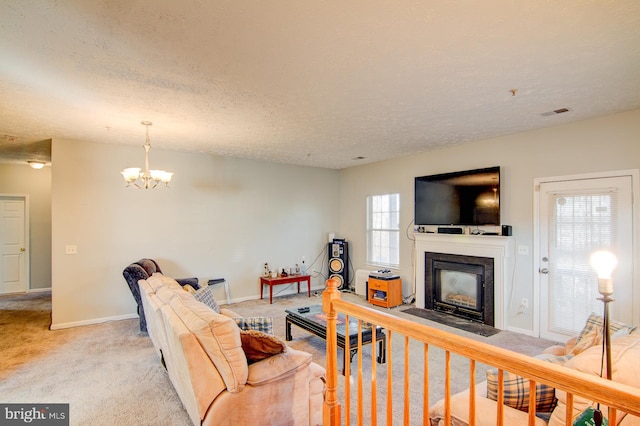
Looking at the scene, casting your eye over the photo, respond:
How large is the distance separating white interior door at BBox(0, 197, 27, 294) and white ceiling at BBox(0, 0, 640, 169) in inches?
144

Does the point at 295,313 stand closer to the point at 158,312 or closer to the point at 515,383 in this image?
the point at 158,312

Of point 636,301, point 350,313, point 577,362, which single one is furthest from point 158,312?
point 636,301

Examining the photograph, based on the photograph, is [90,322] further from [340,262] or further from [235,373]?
[340,262]

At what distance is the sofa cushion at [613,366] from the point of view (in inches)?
51.3

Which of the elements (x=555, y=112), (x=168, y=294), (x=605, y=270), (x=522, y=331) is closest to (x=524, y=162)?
(x=555, y=112)

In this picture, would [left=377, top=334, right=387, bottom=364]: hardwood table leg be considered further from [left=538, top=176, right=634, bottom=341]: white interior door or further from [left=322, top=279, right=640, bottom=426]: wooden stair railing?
[left=538, top=176, right=634, bottom=341]: white interior door

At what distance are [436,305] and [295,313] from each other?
251 cm

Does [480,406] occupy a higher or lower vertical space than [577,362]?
lower

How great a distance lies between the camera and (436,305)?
5.16 m

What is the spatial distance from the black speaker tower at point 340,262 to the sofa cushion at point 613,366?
17.3 feet

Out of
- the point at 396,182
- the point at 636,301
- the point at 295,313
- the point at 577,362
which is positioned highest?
the point at 396,182

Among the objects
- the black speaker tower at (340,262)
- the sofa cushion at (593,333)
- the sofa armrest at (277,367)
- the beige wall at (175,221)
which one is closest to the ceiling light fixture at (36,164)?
the beige wall at (175,221)

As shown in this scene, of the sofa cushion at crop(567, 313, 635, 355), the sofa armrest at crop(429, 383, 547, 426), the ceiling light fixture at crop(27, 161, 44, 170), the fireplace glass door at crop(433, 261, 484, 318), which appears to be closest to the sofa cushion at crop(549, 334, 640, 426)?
the sofa armrest at crop(429, 383, 547, 426)

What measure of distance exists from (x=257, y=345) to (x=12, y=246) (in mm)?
7555
